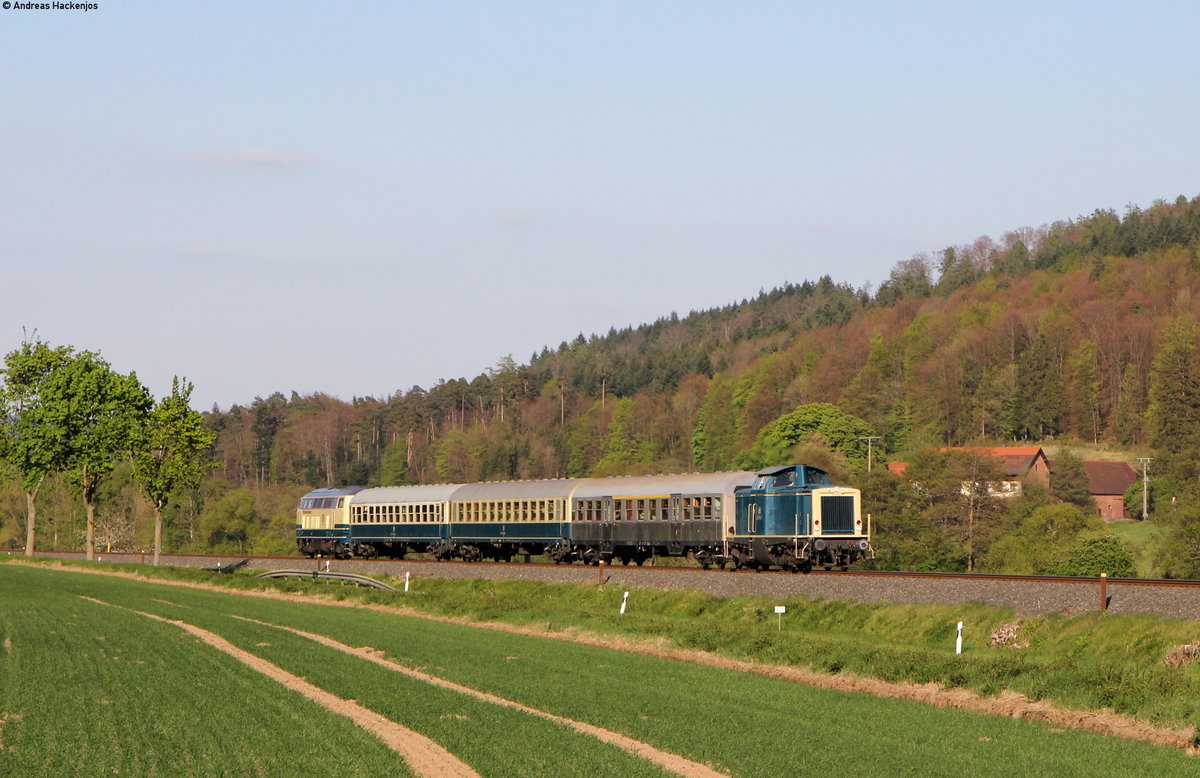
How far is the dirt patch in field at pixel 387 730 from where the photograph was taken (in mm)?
18938

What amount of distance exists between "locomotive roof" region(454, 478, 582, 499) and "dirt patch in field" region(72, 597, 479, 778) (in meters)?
29.1

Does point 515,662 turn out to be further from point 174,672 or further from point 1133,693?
point 1133,693

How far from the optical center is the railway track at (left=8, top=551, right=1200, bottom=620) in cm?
3331

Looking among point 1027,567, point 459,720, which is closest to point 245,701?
point 459,720

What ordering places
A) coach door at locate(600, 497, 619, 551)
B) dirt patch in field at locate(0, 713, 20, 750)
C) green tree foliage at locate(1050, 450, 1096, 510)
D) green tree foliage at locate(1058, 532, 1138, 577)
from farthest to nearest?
green tree foliage at locate(1050, 450, 1096, 510)
green tree foliage at locate(1058, 532, 1138, 577)
coach door at locate(600, 497, 619, 551)
dirt patch in field at locate(0, 713, 20, 750)

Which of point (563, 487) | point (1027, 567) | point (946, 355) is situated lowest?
point (1027, 567)

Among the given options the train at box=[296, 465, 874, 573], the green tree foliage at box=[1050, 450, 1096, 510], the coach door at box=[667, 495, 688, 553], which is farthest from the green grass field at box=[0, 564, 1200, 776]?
the green tree foliage at box=[1050, 450, 1096, 510]

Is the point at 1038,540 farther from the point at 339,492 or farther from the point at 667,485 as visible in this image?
the point at 339,492

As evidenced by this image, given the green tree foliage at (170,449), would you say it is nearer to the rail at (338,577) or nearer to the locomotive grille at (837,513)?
Result: the rail at (338,577)

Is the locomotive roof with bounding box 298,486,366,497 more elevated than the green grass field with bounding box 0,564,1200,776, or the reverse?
the locomotive roof with bounding box 298,486,366,497

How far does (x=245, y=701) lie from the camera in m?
24.6

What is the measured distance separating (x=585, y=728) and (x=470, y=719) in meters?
2.07

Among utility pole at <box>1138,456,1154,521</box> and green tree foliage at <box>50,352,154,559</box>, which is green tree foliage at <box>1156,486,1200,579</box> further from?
green tree foliage at <box>50,352,154,559</box>

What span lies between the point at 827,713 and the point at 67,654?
17923 mm
